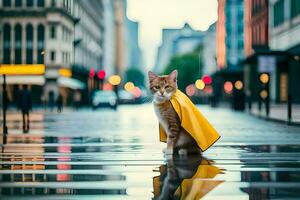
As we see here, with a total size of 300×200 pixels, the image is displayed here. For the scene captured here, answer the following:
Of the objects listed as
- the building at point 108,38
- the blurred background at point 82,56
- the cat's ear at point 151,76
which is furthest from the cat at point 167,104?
the building at point 108,38

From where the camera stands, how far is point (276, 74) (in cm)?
6750

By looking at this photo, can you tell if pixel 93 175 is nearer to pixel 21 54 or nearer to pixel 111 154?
pixel 111 154

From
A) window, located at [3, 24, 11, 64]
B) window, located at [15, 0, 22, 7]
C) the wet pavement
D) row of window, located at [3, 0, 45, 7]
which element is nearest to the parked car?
window, located at [3, 24, 11, 64]

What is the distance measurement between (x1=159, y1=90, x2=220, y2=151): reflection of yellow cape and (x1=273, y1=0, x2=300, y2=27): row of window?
150 feet

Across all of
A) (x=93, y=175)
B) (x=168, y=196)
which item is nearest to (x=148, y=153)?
(x=93, y=175)

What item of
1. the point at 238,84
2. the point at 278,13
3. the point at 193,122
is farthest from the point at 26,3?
the point at 193,122

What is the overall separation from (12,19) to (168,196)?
7231cm

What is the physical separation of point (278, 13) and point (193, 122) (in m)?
56.5

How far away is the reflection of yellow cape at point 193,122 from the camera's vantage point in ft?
35.4

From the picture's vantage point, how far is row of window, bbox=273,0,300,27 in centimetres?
5570

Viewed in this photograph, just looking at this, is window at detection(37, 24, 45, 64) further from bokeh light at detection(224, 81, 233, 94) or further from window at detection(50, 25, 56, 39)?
bokeh light at detection(224, 81, 233, 94)

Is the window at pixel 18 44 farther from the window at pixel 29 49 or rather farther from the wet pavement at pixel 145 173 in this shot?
the wet pavement at pixel 145 173

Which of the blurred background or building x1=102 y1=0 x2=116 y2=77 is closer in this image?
the blurred background

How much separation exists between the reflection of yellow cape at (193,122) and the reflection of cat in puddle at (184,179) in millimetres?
360
